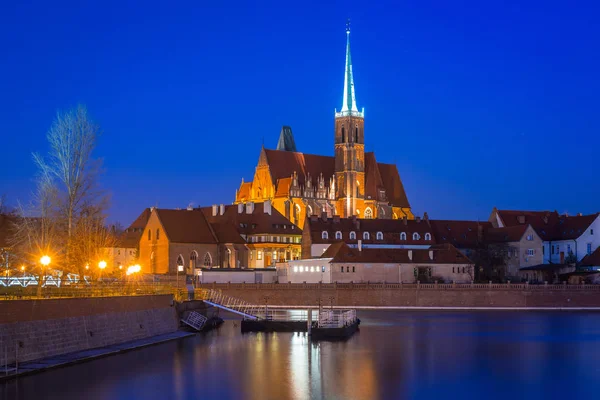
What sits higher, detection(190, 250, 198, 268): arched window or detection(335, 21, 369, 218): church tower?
detection(335, 21, 369, 218): church tower

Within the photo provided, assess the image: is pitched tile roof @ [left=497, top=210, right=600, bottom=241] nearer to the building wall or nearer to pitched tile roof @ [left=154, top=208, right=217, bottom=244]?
the building wall

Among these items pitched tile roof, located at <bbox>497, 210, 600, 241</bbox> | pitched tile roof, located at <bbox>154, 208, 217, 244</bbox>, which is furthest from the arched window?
pitched tile roof, located at <bbox>497, 210, 600, 241</bbox>

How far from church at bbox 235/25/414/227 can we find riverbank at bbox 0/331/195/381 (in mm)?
95701

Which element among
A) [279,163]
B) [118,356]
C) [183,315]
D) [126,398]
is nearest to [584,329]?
[183,315]

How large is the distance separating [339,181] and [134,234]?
143 ft

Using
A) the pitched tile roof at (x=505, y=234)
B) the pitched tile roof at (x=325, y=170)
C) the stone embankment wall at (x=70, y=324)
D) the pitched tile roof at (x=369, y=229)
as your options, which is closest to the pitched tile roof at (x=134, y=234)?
the pitched tile roof at (x=369, y=229)

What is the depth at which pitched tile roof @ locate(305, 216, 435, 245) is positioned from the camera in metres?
113

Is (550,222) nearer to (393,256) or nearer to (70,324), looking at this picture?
(393,256)

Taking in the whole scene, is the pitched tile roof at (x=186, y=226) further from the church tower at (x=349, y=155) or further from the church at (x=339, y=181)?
the church tower at (x=349, y=155)

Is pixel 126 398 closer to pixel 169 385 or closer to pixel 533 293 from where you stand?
pixel 169 385

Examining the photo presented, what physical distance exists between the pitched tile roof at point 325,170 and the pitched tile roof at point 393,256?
164 ft

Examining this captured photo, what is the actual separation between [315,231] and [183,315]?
164 ft

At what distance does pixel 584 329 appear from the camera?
72.4 m

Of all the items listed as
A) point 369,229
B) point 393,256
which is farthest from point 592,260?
point 369,229
